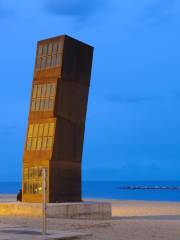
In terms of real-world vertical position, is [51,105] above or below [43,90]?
below

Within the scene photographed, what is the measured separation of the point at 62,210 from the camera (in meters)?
18.9

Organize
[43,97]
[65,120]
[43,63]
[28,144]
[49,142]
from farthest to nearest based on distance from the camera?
[43,63], [28,144], [43,97], [65,120], [49,142]

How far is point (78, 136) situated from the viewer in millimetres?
21641

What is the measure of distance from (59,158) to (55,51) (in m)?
3.86

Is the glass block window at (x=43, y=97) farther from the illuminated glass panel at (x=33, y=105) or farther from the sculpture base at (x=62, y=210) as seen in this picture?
the sculpture base at (x=62, y=210)

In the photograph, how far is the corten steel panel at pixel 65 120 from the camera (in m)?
20.5

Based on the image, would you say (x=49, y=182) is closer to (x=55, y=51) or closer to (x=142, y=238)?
(x=55, y=51)

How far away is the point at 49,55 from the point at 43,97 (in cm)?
156

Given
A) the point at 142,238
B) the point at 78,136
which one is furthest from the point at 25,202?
the point at 142,238

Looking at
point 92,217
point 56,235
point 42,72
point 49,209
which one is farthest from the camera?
point 42,72

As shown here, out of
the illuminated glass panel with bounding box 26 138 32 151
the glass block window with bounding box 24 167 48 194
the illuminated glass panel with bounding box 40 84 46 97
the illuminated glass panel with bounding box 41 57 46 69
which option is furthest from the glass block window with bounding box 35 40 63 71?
the glass block window with bounding box 24 167 48 194

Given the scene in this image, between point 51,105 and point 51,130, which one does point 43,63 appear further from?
point 51,130

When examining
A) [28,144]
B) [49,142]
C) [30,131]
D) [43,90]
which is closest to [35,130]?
[30,131]

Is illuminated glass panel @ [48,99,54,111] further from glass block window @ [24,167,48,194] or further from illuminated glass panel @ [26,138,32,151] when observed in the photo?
glass block window @ [24,167,48,194]
